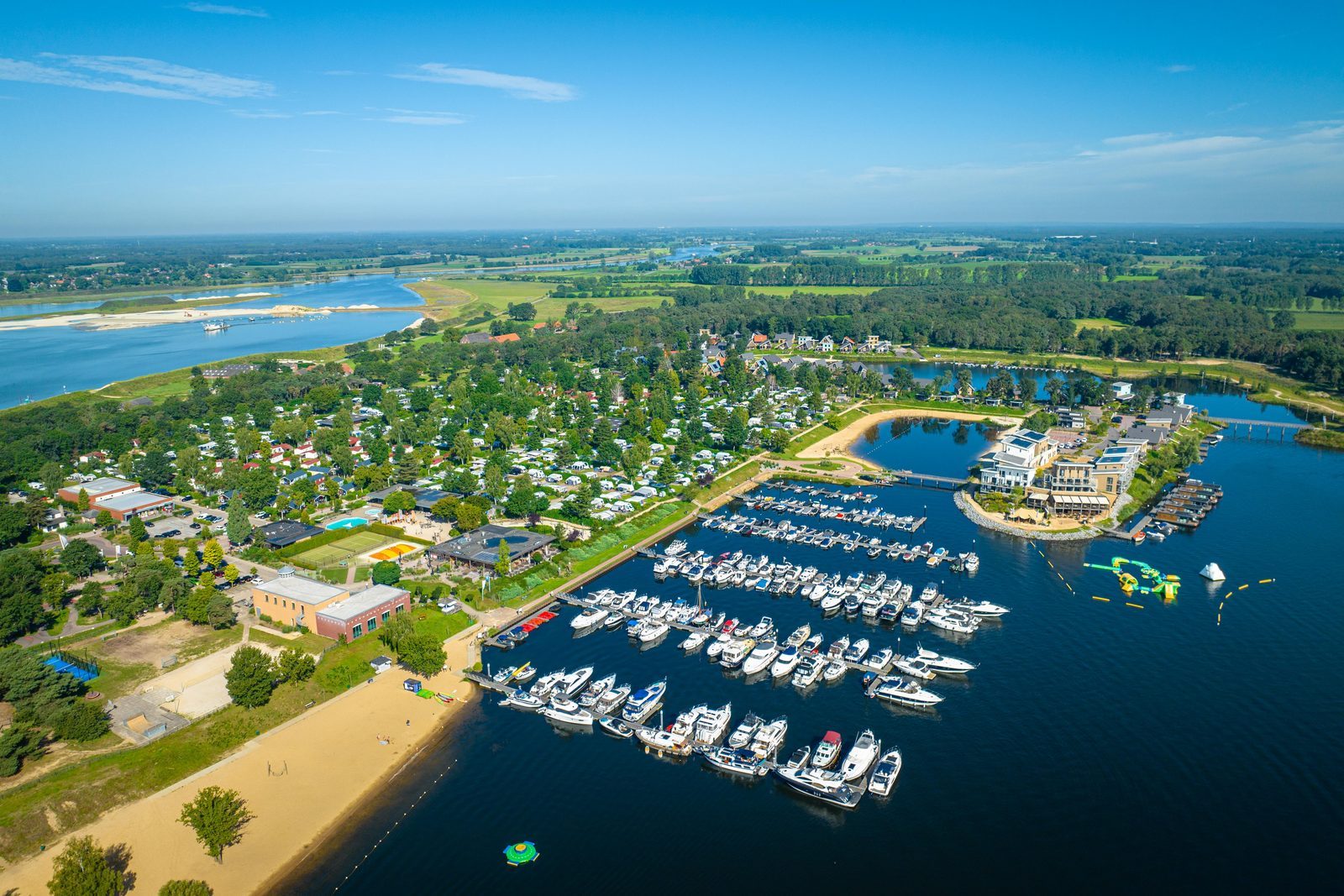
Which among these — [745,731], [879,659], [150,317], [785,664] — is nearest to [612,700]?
[745,731]

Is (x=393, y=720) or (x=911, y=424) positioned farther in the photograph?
(x=911, y=424)

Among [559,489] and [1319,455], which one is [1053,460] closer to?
[1319,455]

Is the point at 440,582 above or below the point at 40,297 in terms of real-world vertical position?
below

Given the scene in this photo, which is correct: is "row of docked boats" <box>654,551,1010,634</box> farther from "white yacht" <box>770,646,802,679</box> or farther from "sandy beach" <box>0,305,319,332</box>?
"sandy beach" <box>0,305,319,332</box>

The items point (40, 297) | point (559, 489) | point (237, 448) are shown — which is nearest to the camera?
point (559, 489)

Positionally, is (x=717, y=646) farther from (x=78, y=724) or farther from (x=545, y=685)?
(x=78, y=724)

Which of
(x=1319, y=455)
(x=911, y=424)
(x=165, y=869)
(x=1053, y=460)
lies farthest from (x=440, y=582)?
A: (x=1319, y=455)

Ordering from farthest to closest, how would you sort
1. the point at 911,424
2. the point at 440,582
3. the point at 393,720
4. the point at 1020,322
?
1. the point at 1020,322
2. the point at 911,424
3. the point at 440,582
4. the point at 393,720
